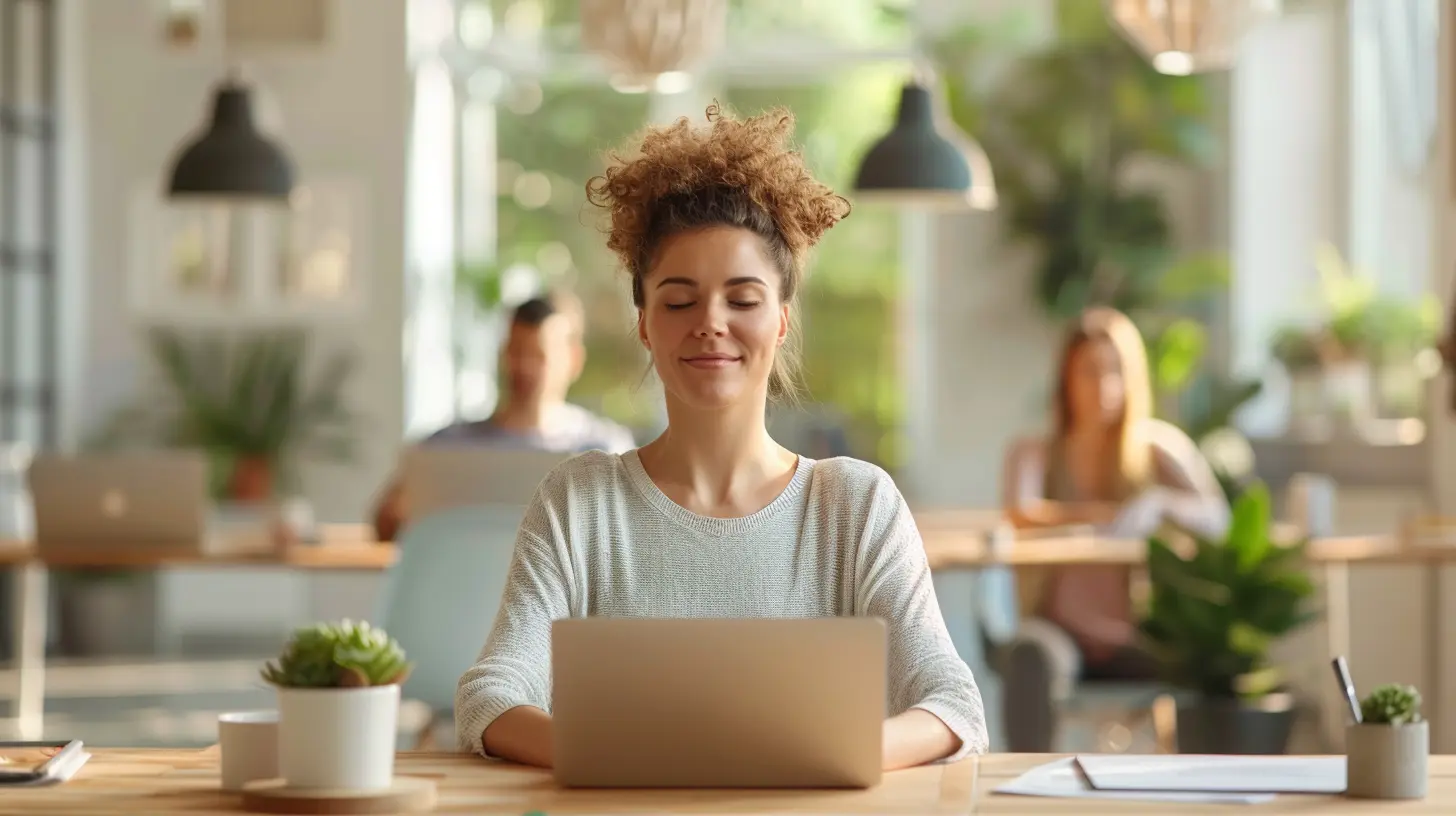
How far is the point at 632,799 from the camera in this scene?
1.74 meters

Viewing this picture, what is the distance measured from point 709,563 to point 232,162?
12.7 feet

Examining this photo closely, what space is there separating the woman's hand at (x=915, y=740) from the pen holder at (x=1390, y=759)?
0.40 metres

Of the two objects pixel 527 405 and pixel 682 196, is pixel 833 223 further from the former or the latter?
pixel 527 405

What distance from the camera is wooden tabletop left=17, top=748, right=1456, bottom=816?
1709 millimetres

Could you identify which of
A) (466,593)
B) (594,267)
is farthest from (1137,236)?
(466,593)

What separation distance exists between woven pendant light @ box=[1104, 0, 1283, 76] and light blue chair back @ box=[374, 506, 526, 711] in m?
2.06

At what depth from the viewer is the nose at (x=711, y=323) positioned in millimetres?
2148

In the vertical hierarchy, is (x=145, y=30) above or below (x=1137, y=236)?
above

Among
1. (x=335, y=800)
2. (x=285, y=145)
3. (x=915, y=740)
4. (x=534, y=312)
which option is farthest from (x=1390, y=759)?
(x=285, y=145)

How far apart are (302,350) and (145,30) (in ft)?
5.59

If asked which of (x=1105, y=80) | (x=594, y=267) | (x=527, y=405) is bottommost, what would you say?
(x=527, y=405)

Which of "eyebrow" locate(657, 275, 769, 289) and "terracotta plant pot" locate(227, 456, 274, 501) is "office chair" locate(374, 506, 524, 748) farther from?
"terracotta plant pot" locate(227, 456, 274, 501)

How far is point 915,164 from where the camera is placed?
5.33 metres

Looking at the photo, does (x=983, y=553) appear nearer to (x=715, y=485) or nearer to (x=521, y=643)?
(x=715, y=485)
